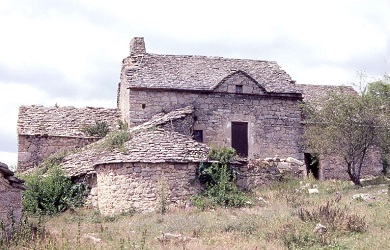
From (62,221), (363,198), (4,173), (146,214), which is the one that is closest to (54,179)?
(62,221)

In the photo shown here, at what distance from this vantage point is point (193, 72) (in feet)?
85.8

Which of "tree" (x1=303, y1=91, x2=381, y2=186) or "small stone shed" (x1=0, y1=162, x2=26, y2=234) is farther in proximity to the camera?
"tree" (x1=303, y1=91, x2=381, y2=186)

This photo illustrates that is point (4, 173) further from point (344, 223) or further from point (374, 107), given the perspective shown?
point (374, 107)

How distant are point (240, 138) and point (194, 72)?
12.3ft

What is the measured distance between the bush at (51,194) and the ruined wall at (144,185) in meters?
1.56

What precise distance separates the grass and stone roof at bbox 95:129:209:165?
193 cm

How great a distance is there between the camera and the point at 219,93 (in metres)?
25.3

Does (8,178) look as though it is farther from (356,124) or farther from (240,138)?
(240,138)

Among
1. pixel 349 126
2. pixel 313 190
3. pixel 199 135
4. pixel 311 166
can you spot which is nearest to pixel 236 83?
pixel 199 135

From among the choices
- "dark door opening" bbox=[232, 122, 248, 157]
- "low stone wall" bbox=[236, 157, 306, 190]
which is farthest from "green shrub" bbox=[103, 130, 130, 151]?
"dark door opening" bbox=[232, 122, 248, 157]

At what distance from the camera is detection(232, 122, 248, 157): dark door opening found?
25.6 meters

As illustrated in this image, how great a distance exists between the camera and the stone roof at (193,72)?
82.3 ft

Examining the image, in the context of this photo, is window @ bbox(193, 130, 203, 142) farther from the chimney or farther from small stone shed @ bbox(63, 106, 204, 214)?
the chimney

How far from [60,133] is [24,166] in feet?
7.00
